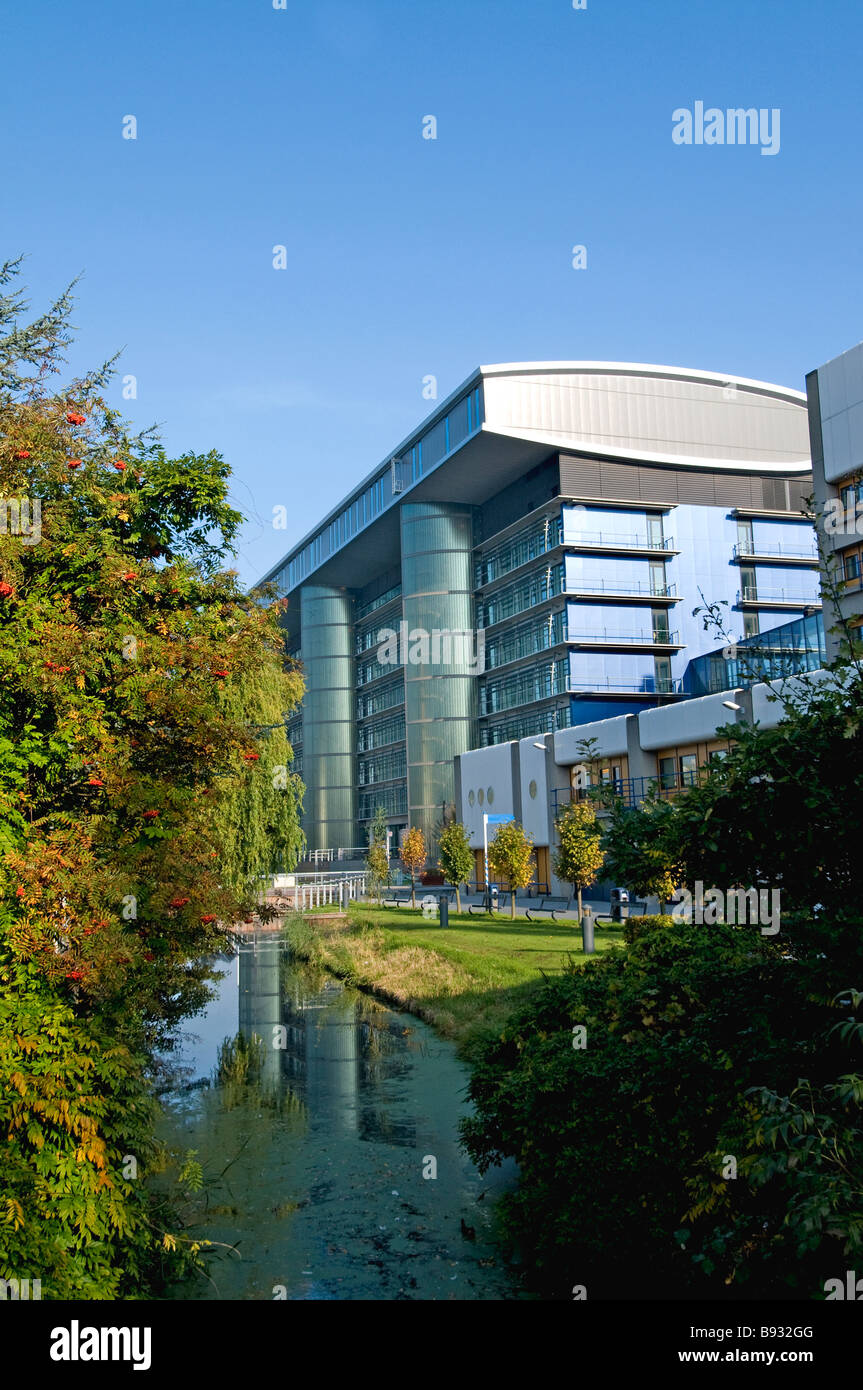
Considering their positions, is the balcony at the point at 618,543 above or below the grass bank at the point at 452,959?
above

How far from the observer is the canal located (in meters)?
8.83

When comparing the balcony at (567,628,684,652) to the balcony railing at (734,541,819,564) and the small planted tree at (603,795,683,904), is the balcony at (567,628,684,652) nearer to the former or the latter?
the balcony railing at (734,541,819,564)

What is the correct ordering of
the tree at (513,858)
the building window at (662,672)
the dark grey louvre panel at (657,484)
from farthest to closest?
the dark grey louvre panel at (657,484)
the building window at (662,672)
the tree at (513,858)

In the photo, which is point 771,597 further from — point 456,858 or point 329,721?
point 329,721

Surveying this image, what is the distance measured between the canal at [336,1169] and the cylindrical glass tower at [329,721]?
6746 centimetres

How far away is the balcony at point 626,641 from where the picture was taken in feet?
194

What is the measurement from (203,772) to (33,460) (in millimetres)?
3387

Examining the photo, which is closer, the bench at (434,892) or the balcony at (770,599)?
the bench at (434,892)

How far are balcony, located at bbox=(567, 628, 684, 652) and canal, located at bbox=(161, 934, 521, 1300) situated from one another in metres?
39.2

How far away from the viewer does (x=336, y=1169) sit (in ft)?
39.7

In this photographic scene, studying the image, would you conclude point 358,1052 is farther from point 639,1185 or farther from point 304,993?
point 639,1185

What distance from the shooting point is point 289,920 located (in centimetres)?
4216

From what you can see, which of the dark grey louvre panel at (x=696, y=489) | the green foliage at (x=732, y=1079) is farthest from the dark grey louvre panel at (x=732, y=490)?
the green foliage at (x=732, y=1079)

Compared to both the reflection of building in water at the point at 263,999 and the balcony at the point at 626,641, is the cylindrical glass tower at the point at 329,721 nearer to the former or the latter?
the balcony at the point at 626,641
